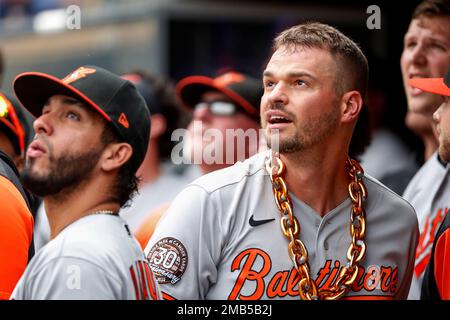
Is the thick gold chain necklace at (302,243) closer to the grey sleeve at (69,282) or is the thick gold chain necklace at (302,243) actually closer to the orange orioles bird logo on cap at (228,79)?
the grey sleeve at (69,282)

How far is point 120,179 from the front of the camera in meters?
3.61

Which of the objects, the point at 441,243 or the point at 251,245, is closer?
the point at 251,245

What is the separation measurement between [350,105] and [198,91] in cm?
223

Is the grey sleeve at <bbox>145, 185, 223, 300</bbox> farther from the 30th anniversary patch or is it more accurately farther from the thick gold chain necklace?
the thick gold chain necklace

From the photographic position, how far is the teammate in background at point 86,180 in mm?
3094

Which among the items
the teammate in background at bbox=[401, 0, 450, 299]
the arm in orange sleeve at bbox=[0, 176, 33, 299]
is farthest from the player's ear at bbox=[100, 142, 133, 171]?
the teammate in background at bbox=[401, 0, 450, 299]

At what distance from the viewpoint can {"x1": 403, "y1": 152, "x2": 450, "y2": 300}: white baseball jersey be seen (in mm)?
4852

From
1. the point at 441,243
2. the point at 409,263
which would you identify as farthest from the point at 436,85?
the point at 409,263

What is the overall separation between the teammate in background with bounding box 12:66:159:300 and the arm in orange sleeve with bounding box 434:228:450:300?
143 centimetres

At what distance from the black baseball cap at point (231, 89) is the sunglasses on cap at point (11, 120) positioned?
1.61 metres

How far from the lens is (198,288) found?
12.4 feet

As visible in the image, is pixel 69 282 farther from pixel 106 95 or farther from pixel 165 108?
pixel 165 108

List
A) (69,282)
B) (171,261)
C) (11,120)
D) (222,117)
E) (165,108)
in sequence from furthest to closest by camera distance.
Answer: (165,108) → (222,117) → (11,120) → (171,261) → (69,282)

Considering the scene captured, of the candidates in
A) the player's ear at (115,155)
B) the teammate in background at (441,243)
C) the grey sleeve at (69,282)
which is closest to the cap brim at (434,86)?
the teammate in background at (441,243)
